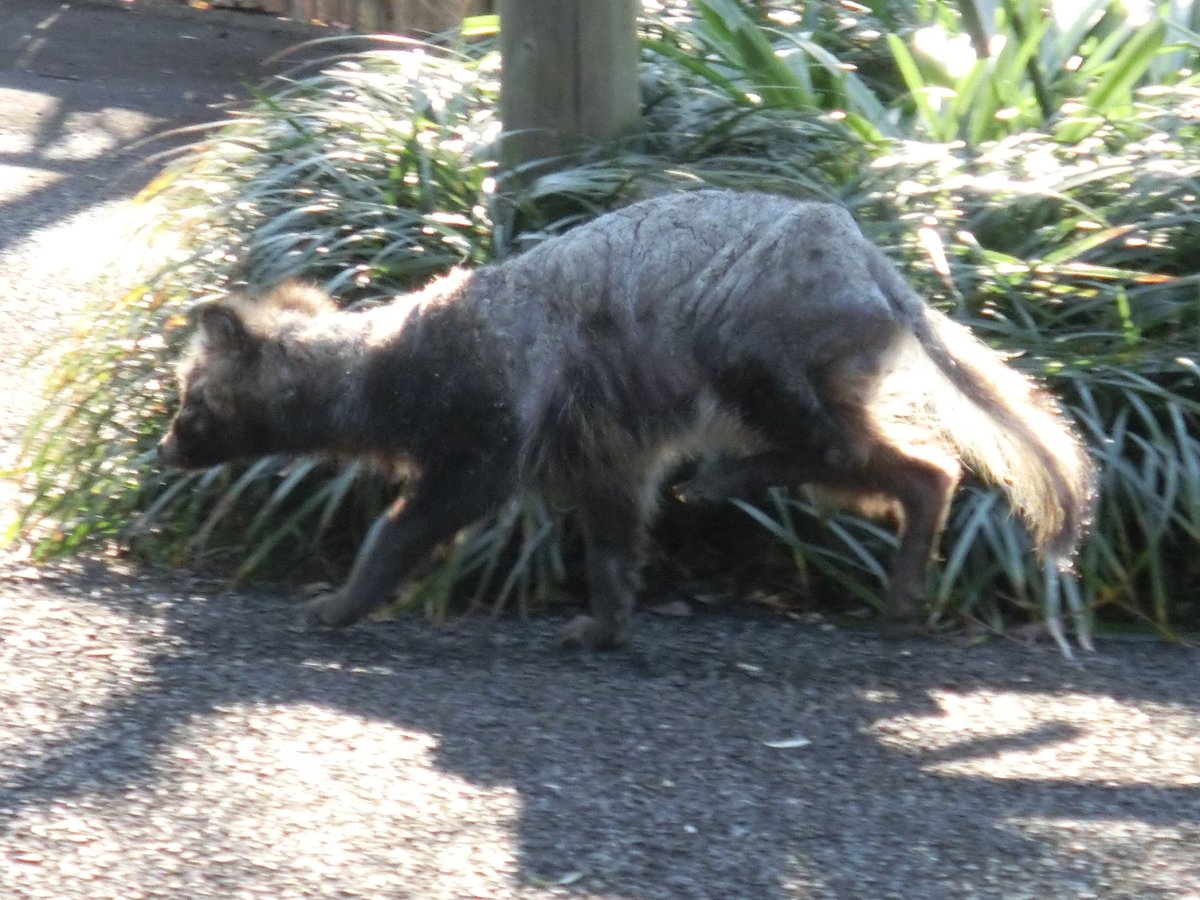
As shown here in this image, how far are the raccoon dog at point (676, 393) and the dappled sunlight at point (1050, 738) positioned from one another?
1.63 ft

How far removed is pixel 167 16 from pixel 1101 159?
965 cm

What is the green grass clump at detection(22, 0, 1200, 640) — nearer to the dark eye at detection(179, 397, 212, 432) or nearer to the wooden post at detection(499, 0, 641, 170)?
the wooden post at detection(499, 0, 641, 170)

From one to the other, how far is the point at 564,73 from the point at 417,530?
196 cm

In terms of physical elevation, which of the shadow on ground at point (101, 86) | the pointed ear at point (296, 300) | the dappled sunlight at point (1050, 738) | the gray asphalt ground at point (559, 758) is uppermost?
the shadow on ground at point (101, 86)

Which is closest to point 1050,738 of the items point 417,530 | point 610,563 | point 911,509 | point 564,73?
point 911,509

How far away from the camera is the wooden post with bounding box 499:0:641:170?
5.93 metres

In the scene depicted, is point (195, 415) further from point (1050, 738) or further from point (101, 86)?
point (101, 86)

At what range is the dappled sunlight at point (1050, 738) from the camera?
4.12m

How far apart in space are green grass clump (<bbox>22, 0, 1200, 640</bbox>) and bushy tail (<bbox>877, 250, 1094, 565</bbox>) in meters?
0.33

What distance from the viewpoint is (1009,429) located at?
4969 mm

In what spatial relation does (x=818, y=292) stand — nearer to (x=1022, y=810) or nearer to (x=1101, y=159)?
(x=1022, y=810)

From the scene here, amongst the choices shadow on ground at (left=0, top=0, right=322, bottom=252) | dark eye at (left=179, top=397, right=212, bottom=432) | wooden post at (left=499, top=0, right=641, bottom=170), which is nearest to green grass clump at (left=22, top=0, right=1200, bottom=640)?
wooden post at (left=499, top=0, right=641, bottom=170)

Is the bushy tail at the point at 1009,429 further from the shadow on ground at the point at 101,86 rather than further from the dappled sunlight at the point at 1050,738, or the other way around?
the shadow on ground at the point at 101,86

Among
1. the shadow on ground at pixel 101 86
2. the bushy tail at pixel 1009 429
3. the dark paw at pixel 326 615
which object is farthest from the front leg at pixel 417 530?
the shadow on ground at pixel 101 86
